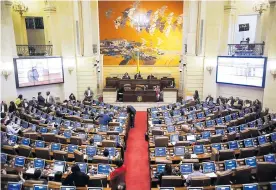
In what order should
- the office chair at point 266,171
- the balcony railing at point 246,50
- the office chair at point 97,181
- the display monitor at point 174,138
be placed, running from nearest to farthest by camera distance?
1. the office chair at point 97,181
2. the office chair at point 266,171
3. the display monitor at point 174,138
4. the balcony railing at point 246,50

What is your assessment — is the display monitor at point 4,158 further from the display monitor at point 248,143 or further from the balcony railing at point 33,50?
the balcony railing at point 33,50

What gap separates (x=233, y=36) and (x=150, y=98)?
8562 mm

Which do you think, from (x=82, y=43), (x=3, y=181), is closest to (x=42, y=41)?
(x=82, y=43)

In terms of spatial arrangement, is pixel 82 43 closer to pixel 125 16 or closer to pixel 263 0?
pixel 125 16

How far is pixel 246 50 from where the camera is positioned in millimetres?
18156

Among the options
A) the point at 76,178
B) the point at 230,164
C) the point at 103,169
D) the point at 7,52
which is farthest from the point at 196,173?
the point at 7,52

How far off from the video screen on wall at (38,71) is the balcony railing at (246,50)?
13.0m

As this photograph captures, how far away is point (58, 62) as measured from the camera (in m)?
18.5

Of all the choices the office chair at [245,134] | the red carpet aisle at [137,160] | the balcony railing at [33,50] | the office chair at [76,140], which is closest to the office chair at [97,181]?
the red carpet aisle at [137,160]

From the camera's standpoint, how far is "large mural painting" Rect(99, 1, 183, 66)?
28328 mm

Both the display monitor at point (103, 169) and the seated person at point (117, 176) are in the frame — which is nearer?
the seated person at point (117, 176)

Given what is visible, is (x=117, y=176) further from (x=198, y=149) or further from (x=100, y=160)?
(x=198, y=149)

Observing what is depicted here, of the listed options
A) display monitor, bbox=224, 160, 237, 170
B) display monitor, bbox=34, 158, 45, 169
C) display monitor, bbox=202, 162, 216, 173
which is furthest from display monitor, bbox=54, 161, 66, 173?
display monitor, bbox=224, 160, 237, 170

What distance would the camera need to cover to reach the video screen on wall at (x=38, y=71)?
1628 cm
